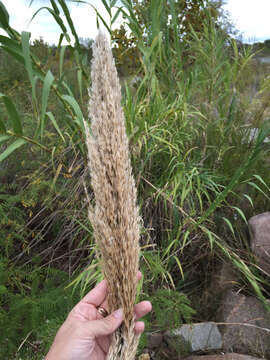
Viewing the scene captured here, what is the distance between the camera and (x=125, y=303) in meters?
1.01

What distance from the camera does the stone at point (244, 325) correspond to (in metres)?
1.75

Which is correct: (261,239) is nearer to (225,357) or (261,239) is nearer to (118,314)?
(225,357)

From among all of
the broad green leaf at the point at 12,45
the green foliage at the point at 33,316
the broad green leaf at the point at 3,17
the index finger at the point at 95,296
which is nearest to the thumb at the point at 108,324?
the index finger at the point at 95,296

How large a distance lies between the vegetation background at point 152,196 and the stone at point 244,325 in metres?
0.10

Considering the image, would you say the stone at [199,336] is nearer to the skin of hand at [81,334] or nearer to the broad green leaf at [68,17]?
the skin of hand at [81,334]

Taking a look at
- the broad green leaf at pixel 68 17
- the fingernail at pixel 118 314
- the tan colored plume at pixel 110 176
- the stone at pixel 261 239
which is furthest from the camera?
the stone at pixel 261 239

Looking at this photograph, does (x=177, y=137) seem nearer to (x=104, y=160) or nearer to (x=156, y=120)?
(x=156, y=120)

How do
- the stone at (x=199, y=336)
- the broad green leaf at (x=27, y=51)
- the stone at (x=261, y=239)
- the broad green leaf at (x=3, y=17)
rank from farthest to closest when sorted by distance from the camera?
the stone at (x=261, y=239) → the stone at (x=199, y=336) → the broad green leaf at (x=3, y=17) → the broad green leaf at (x=27, y=51)

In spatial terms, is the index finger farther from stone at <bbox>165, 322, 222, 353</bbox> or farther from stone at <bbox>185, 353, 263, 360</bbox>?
stone at <bbox>185, 353, 263, 360</bbox>

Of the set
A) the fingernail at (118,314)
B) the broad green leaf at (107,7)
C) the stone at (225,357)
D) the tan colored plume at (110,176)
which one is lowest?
the stone at (225,357)

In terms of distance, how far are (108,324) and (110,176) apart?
0.57m

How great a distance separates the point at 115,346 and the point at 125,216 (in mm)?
497

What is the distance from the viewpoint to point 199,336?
1.77m

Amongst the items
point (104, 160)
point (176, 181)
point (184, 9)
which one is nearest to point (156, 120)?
point (176, 181)
